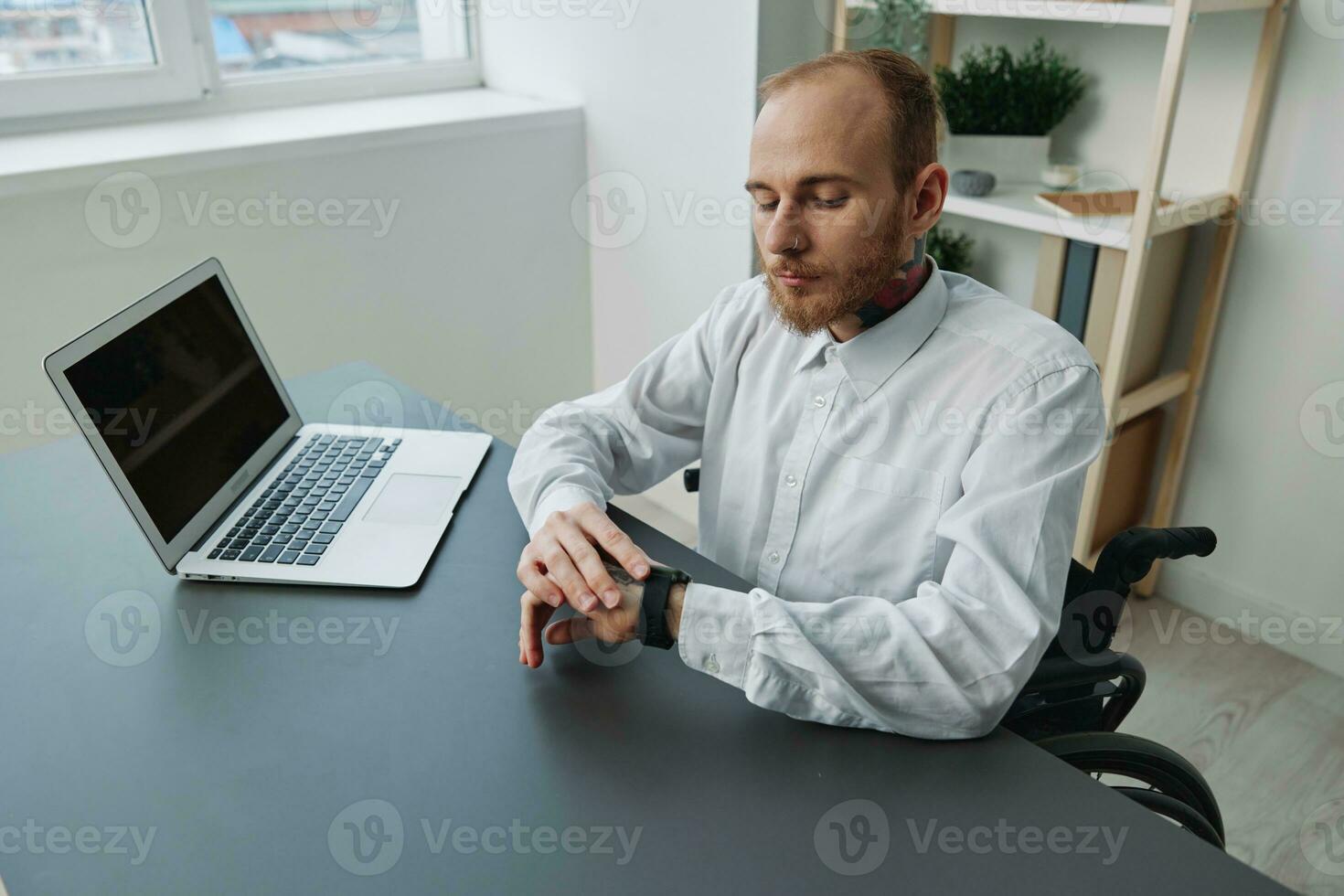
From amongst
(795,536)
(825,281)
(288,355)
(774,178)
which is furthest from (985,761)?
(288,355)

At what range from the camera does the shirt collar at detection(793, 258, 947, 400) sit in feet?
4.12

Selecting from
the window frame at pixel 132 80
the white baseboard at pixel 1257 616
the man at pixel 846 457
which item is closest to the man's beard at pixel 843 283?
the man at pixel 846 457

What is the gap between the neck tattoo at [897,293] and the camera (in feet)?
4.15

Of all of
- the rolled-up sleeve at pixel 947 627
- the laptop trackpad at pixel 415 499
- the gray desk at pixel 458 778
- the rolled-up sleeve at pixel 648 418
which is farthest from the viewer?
the rolled-up sleeve at pixel 648 418

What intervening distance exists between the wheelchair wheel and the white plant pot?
1.55 metres

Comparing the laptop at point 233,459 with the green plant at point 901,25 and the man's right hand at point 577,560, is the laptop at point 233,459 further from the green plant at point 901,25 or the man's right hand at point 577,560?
the green plant at point 901,25

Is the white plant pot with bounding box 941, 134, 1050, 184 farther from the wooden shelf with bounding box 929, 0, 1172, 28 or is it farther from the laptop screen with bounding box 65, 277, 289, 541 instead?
the laptop screen with bounding box 65, 277, 289, 541

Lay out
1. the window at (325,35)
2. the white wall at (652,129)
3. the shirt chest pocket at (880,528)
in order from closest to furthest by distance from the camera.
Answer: the shirt chest pocket at (880,528)
the white wall at (652,129)
the window at (325,35)

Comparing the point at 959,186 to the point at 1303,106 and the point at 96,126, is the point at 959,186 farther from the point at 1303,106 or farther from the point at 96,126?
the point at 96,126

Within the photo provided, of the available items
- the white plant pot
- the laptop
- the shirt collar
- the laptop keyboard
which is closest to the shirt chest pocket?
the shirt collar

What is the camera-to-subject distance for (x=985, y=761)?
0.94 meters

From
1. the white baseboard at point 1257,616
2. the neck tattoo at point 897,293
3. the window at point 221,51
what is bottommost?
the white baseboard at point 1257,616

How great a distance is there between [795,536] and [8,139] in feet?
6.55

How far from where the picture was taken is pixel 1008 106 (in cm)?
228
